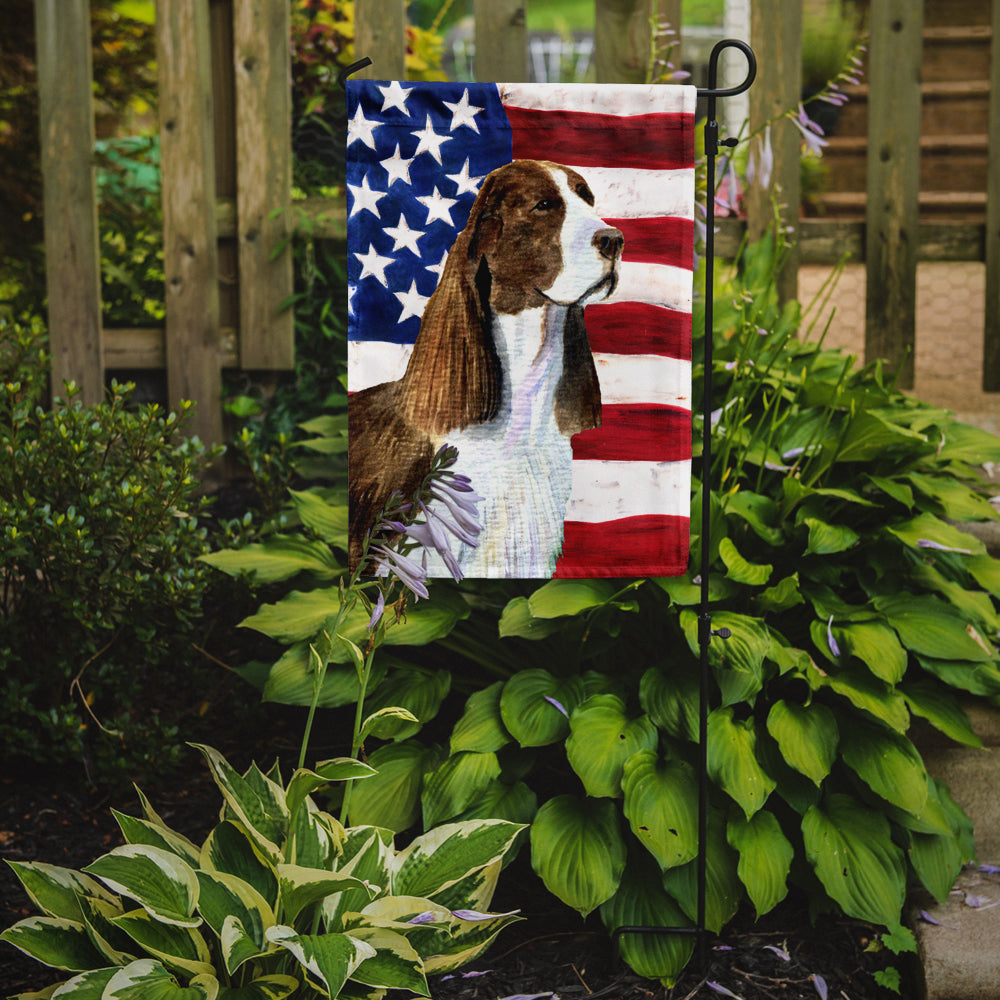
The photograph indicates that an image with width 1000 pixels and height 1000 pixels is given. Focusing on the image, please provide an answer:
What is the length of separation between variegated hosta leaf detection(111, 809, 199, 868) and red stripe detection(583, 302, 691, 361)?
1.19 m

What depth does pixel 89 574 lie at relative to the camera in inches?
95.0

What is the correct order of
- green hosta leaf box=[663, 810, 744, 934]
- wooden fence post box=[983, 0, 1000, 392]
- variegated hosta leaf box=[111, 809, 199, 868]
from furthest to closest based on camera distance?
wooden fence post box=[983, 0, 1000, 392], green hosta leaf box=[663, 810, 744, 934], variegated hosta leaf box=[111, 809, 199, 868]

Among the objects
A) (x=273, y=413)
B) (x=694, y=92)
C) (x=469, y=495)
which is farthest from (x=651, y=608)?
(x=273, y=413)

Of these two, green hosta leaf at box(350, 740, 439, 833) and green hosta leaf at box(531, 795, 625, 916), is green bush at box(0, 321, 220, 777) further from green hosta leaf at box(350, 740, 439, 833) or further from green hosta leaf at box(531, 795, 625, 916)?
green hosta leaf at box(531, 795, 625, 916)

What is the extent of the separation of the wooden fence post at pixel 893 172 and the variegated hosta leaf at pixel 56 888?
9.91 ft

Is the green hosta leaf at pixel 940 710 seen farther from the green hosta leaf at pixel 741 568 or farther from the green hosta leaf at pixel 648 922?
the green hosta leaf at pixel 648 922

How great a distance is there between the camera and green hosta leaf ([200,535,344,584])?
8.34ft

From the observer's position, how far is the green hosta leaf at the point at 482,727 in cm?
214

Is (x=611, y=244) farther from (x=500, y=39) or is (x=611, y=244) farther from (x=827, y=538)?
(x=500, y=39)

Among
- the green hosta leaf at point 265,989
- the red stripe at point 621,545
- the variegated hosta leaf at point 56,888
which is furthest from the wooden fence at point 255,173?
the green hosta leaf at point 265,989

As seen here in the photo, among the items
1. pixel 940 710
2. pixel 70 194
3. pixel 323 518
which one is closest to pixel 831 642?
pixel 940 710

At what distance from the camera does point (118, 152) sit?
4219 mm

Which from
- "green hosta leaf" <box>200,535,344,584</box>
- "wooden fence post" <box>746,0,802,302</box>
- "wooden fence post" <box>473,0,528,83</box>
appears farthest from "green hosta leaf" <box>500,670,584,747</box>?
"wooden fence post" <box>473,0,528,83</box>

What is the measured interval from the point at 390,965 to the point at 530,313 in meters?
1.21
